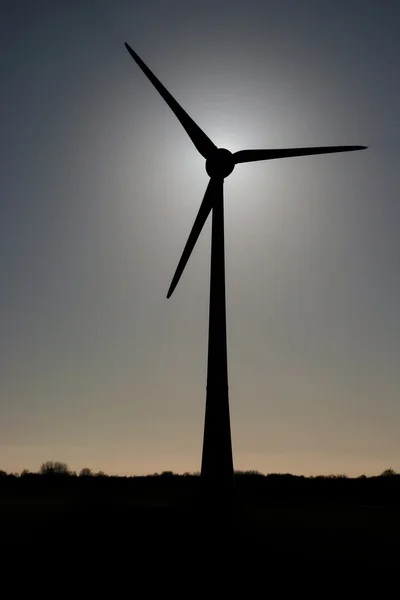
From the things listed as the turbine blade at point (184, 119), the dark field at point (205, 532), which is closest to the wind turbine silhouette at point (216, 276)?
the turbine blade at point (184, 119)

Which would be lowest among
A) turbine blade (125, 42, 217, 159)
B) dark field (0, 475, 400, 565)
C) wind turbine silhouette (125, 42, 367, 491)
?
dark field (0, 475, 400, 565)

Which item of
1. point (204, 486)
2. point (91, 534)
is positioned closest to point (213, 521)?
point (204, 486)

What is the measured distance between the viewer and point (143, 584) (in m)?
23.2

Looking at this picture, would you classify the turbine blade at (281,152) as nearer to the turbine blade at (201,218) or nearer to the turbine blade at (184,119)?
the turbine blade at (184,119)

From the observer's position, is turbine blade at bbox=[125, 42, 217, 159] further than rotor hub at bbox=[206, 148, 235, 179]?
Yes

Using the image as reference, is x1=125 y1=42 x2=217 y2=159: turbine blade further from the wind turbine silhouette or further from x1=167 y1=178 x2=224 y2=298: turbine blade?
x1=167 y1=178 x2=224 y2=298: turbine blade

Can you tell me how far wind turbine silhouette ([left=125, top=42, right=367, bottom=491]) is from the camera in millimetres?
38031

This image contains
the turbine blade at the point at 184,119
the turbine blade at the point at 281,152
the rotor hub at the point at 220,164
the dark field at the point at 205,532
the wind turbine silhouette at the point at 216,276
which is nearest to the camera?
the dark field at the point at 205,532

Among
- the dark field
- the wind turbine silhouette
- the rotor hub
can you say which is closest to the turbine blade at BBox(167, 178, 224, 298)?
the wind turbine silhouette

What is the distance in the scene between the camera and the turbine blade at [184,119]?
161 ft

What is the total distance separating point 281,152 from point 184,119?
879 centimetres

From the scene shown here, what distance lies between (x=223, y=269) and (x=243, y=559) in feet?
68.2

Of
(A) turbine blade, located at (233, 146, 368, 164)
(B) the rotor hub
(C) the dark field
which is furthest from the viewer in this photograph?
(B) the rotor hub

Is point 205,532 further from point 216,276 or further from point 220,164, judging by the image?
point 220,164
